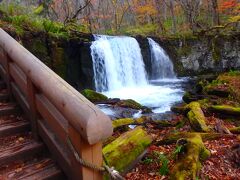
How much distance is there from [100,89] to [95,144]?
13.8m

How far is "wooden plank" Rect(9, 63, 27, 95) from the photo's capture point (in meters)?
4.37

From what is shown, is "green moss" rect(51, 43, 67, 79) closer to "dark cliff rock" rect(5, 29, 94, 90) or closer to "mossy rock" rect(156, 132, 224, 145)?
"dark cliff rock" rect(5, 29, 94, 90)

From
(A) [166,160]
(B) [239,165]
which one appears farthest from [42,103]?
(B) [239,165]

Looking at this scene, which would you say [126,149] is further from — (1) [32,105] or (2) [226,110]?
(2) [226,110]

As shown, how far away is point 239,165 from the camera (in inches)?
171

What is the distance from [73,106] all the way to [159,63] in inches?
698

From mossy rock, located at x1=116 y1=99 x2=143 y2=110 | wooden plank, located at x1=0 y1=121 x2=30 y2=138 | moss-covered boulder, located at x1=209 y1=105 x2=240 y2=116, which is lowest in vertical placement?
A: mossy rock, located at x1=116 y1=99 x2=143 y2=110

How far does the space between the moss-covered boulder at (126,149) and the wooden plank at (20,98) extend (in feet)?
4.60

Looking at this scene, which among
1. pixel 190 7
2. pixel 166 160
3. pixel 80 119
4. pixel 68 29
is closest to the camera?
pixel 80 119

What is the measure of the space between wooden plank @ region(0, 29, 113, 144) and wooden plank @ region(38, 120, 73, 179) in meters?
0.67

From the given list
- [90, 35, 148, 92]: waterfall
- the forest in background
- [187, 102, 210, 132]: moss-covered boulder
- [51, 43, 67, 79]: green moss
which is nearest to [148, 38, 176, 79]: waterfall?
[90, 35, 148, 92]: waterfall

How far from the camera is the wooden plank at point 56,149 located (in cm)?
342

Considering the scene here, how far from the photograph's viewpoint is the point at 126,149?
12.7 ft

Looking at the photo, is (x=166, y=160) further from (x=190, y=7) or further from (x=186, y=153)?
(x=190, y=7)
